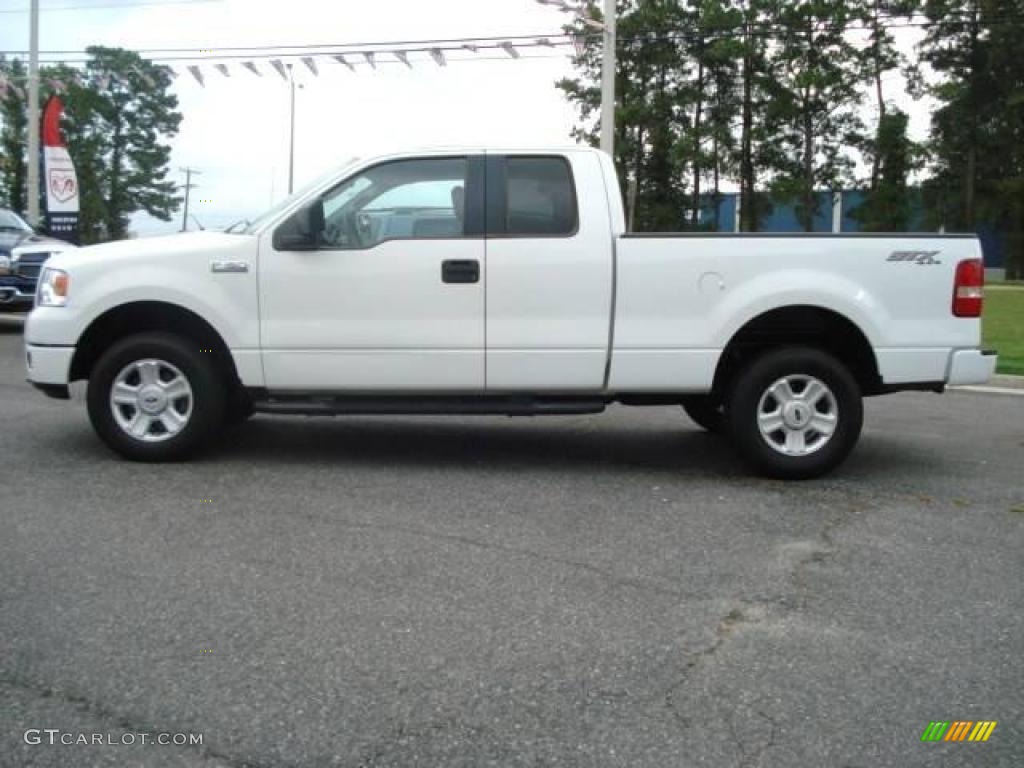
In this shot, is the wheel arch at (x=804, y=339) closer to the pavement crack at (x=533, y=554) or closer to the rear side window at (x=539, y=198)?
the rear side window at (x=539, y=198)

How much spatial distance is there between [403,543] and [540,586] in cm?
83

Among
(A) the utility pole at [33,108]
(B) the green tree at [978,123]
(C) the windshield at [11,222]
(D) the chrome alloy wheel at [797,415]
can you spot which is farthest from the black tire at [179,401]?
(B) the green tree at [978,123]

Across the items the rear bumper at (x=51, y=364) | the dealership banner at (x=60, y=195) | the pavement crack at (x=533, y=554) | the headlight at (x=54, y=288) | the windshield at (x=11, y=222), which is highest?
the dealership banner at (x=60, y=195)

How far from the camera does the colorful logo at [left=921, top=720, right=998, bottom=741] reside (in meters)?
2.82

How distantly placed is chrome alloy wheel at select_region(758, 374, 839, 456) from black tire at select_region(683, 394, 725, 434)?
70 cm

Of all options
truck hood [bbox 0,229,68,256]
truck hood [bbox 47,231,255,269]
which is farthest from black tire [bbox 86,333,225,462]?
truck hood [bbox 0,229,68,256]

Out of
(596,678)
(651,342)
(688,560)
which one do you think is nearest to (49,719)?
(596,678)

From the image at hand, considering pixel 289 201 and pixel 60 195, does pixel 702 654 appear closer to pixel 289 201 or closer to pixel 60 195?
pixel 289 201

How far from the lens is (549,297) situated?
5820mm

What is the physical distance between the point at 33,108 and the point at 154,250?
1894 centimetres

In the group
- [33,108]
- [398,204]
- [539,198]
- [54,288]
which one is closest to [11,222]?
[33,108]

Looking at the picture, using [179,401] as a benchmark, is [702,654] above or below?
below

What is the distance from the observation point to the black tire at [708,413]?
22.1 ft

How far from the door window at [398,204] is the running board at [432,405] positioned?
3.05 feet
